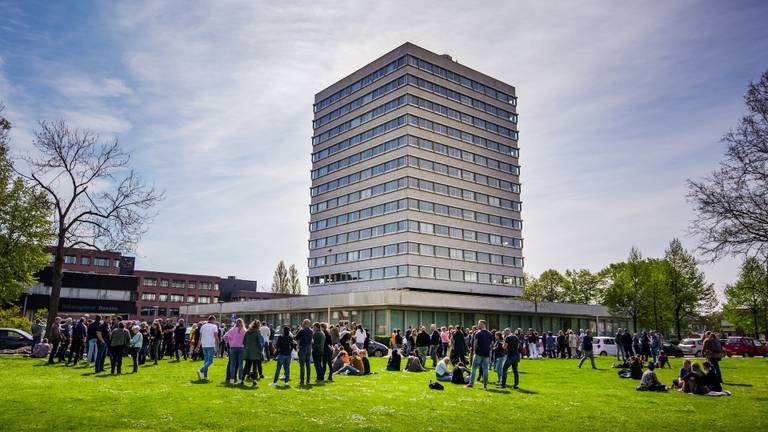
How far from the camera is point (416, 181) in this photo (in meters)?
69.8

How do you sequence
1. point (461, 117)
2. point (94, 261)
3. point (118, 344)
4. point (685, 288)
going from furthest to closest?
point (94, 261), point (461, 117), point (685, 288), point (118, 344)

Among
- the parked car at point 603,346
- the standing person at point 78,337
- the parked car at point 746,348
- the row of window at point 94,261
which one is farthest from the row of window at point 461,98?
the row of window at point 94,261

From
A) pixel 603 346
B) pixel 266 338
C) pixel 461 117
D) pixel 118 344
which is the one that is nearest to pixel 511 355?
pixel 266 338

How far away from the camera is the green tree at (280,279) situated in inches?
4441

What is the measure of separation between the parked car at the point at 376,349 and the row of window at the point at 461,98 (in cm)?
4555

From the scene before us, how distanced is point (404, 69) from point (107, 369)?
195 feet

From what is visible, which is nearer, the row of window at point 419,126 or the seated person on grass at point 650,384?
the seated person on grass at point 650,384

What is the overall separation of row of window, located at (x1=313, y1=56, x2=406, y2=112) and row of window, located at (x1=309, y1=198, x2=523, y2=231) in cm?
1834

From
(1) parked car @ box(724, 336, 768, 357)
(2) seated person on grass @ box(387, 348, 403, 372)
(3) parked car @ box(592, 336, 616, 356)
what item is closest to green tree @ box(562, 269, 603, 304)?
(1) parked car @ box(724, 336, 768, 357)

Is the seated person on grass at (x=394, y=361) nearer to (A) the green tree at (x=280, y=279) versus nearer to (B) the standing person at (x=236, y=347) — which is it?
(B) the standing person at (x=236, y=347)

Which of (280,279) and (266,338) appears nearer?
(266,338)

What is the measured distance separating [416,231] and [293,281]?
50.7 metres

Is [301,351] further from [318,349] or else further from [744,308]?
[744,308]

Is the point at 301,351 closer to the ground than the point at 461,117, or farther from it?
closer to the ground
